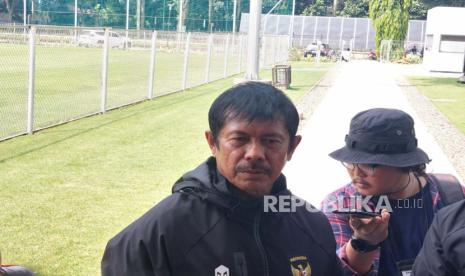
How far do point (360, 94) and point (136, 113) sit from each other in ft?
27.1

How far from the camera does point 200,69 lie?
28.5 metres

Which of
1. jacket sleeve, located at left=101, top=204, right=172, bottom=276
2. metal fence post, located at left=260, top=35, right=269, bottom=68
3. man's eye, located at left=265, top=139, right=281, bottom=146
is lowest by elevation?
metal fence post, located at left=260, top=35, right=269, bottom=68

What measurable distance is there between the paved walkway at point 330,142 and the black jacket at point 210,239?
192 inches

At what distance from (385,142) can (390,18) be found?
5369 centimetres

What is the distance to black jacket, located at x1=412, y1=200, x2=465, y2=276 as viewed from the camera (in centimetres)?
187

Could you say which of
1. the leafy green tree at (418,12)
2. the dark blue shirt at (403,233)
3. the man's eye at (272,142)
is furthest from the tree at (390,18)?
the man's eye at (272,142)

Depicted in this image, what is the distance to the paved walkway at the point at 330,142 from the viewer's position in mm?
8312

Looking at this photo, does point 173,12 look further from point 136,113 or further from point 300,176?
point 300,176

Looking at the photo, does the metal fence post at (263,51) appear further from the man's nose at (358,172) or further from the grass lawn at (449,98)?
the man's nose at (358,172)

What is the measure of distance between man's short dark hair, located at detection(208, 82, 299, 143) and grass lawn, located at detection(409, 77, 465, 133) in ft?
41.0

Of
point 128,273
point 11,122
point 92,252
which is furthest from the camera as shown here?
point 11,122

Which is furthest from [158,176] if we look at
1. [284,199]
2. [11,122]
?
[284,199]

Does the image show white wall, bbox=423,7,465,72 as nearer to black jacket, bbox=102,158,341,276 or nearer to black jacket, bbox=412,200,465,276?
black jacket, bbox=102,158,341,276

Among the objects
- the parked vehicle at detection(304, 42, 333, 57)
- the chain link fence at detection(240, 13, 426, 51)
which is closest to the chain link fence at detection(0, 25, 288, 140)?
the parked vehicle at detection(304, 42, 333, 57)
